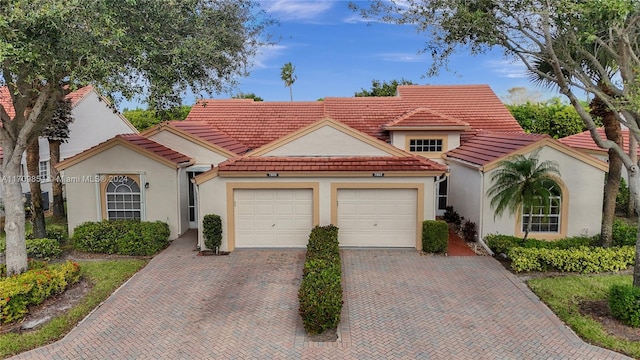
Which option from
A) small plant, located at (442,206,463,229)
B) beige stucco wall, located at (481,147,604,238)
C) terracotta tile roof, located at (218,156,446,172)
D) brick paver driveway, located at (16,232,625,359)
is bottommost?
brick paver driveway, located at (16,232,625,359)

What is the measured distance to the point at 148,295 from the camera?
11.6m

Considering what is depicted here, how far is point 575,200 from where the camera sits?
620 inches

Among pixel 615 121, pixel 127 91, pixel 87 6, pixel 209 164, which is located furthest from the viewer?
pixel 209 164

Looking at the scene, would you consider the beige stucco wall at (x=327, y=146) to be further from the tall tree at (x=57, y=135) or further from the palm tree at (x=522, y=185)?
the tall tree at (x=57, y=135)

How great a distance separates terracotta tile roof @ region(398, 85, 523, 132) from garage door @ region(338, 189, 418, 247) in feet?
33.3

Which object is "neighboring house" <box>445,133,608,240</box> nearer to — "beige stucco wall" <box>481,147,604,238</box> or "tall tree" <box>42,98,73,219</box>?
"beige stucco wall" <box>481,147,604,238</box>

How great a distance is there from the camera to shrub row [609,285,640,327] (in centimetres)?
966

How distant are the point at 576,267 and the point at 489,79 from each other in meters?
18.0

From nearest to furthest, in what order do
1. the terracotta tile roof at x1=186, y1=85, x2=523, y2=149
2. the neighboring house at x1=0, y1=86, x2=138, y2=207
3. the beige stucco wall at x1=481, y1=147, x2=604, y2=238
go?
the beige stucco wall at x1=481, y1=147, x2=604, y2=238 → the terracotta tile roof at x1=186, y1=85, x2=523, y2=149 → the neighboring house at x1=0, y1=86, x2=138, y2=207

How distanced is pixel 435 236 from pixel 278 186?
5.66 metres

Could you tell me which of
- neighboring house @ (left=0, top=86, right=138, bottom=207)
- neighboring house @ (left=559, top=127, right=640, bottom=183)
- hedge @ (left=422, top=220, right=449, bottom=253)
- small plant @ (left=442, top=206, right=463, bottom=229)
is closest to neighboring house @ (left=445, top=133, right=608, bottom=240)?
hedge @ (left=422, top=220, right=449, bottom=253)

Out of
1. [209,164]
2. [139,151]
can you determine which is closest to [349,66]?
[209,164]

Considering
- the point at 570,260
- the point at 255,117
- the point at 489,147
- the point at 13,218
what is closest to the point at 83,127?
the point at 255,117

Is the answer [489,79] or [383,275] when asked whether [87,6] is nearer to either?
[383,275]
